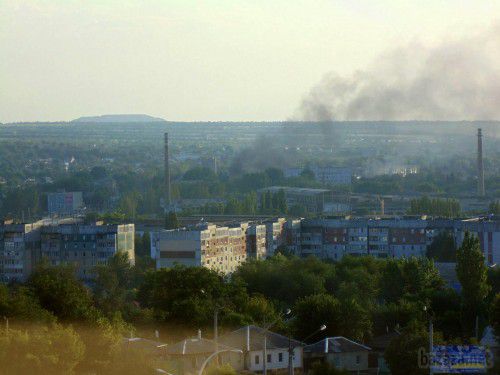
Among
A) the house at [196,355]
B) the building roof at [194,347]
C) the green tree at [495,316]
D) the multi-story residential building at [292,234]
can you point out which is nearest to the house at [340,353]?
the house at [196,355]

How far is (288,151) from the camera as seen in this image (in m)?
117

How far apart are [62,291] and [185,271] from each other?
5.54m

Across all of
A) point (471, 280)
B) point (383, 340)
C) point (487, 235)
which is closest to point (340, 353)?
point (383, 340)

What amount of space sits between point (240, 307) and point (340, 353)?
398cm

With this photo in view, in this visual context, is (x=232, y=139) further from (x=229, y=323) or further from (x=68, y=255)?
(x=229, y=323)

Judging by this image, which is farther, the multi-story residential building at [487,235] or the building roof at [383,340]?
the multi-story residential building at [487,235]

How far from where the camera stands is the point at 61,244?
152ft

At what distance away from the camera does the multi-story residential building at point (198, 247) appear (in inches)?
1647

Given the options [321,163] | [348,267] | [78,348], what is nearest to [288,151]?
[321,163]

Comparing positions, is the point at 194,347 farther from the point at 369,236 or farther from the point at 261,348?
the point at 369,236

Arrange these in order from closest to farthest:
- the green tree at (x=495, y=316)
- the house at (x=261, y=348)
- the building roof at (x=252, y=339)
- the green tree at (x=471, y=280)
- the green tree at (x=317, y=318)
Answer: the house at (x=261, y=348), the building roof at (x=252, y=339), the green tree at (x=495, y=316), the green tree at (x=317, y=318), the green tree at (x=471, y=280)

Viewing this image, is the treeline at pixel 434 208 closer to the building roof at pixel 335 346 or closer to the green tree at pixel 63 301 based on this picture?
the building roof at pixel 335 346

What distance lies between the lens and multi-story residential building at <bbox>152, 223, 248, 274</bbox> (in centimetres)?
4184

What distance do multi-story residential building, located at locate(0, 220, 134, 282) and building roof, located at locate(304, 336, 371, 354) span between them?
69.8 ft
